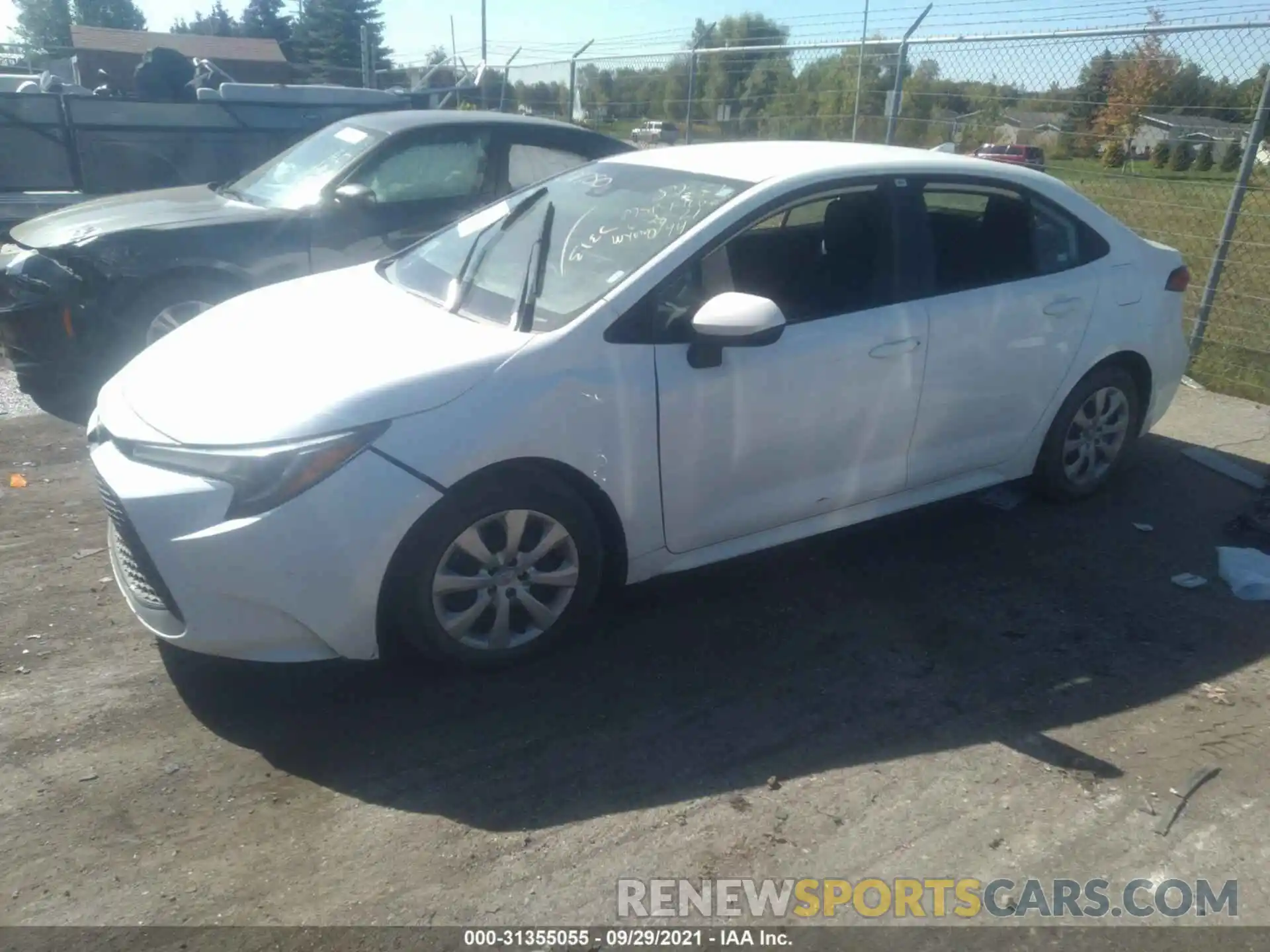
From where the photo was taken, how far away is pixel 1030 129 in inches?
377

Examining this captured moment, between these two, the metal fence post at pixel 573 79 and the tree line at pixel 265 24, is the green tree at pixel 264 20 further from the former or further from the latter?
the metal fence post at pixel 573 79

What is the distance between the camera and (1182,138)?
769 centimetres

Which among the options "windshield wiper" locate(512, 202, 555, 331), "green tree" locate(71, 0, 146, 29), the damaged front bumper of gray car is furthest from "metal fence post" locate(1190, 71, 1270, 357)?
"green tree" locate(71, 0, 146, 29)

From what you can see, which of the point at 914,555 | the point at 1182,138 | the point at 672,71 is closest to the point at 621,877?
the point at 914,555

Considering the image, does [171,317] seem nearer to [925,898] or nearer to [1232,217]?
[925,898]

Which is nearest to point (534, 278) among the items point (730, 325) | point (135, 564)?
point (730, 325)

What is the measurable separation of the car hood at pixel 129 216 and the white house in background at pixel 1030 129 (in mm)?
6372

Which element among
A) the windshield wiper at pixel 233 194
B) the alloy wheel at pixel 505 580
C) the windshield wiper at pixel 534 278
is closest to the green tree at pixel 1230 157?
the windshield wiper at pixel 534 278

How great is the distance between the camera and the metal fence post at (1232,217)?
265 inches

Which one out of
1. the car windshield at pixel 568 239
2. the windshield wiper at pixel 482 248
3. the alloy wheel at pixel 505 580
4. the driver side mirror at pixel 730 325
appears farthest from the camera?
the windshield wiper at pixel 482 248

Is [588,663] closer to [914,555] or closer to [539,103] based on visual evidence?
[914,555]

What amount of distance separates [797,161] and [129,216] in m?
4.23

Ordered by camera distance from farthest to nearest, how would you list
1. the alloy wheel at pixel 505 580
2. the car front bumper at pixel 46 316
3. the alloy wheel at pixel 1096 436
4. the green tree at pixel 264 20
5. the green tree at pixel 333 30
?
1. the green tree at pixel 264 20
2. the green tree at pixel 333 30
3. the car front bumper at pixel 46 316
4. the alloy wheel at pixel 1096 436
5. the alloy wheel at pixel 505 580

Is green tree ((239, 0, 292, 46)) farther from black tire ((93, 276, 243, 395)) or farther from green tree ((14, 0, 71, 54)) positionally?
black tire ((93, 276, 243, 395))
